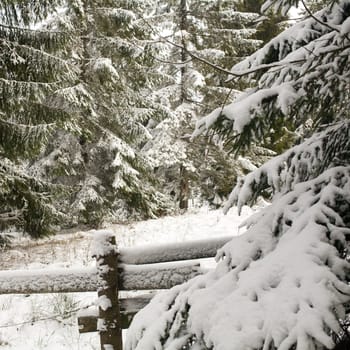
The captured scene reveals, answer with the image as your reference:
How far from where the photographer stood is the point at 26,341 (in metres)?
4.55

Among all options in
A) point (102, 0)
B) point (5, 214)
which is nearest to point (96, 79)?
point (102, 0)

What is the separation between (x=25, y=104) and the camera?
7.38m

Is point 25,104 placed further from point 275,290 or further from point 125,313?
point 275,290

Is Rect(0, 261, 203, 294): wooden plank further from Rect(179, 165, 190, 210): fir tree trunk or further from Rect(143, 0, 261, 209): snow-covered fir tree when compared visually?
Rect(179, 165, 190, 210): fir tree trunk

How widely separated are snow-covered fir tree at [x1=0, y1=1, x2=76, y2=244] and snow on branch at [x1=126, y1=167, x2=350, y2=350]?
19.7 feet

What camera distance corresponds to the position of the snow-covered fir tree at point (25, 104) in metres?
7.05

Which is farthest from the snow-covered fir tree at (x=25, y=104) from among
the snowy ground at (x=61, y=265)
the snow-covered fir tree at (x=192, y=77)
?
the snow-covered fir tree at (x=192, y=77)

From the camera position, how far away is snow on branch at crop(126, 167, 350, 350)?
4.11 feet

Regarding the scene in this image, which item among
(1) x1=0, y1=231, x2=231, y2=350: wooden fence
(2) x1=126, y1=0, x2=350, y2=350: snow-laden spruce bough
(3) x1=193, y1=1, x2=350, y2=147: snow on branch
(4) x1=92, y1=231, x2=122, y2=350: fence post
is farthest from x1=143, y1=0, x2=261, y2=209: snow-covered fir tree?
(2) x1=126, y1=0, x2=350, y2=350: snow-laden spruce bough

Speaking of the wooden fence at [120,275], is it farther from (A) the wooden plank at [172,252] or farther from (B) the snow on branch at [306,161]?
(B) the snow on branch at [306,161]

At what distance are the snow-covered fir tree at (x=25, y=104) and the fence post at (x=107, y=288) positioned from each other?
438 cm

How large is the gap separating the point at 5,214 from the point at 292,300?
24.6 ft

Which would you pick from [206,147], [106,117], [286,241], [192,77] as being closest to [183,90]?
[192,77]

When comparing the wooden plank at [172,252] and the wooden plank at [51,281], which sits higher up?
the wooden plank at [172,252]
